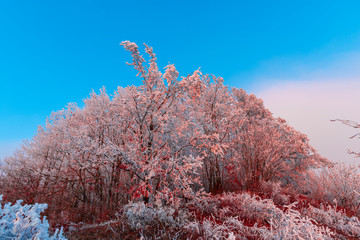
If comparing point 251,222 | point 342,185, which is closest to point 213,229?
point 251,222

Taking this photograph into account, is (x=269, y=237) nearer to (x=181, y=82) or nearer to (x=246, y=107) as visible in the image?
(x=181, y=82)

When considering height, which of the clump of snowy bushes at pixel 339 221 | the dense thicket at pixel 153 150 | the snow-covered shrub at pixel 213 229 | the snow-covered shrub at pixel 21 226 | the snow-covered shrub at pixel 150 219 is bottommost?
the clump of snowy bushes at pixel 339 221

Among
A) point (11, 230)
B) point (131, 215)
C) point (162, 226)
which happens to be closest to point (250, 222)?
point (162, 226)

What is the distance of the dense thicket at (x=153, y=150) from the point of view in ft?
20.4

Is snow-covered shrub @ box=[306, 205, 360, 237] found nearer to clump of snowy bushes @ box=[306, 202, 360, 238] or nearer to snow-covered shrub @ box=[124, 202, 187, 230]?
clump of snowy bushes @ box=[306, 202, 360, 238]

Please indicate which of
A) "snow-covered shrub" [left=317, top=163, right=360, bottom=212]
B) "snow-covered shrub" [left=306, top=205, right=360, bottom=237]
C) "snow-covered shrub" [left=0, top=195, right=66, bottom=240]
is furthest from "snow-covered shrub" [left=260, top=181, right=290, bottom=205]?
"snow-covered shrub" [left=0, top=195, right=66, bottom=240]

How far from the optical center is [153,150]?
647 centimetres

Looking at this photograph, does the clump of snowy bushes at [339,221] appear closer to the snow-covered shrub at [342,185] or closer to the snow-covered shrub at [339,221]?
the snow-covered shrub at [339,221]

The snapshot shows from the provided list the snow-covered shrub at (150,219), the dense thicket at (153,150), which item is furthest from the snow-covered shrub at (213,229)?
the dense thicket at (153,150)

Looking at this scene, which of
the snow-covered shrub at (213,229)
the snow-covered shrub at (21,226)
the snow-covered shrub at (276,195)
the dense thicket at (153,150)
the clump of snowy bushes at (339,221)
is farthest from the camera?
the snow-covered shrub at (276,195)

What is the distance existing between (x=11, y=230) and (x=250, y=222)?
5.07m

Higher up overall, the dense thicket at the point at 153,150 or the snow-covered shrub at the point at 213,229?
the dense thicket at the point at 153,150

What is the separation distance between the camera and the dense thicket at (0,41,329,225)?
6227mm

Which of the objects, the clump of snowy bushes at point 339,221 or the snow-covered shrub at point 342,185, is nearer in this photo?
the clump of snowy bushes at point 339,221
